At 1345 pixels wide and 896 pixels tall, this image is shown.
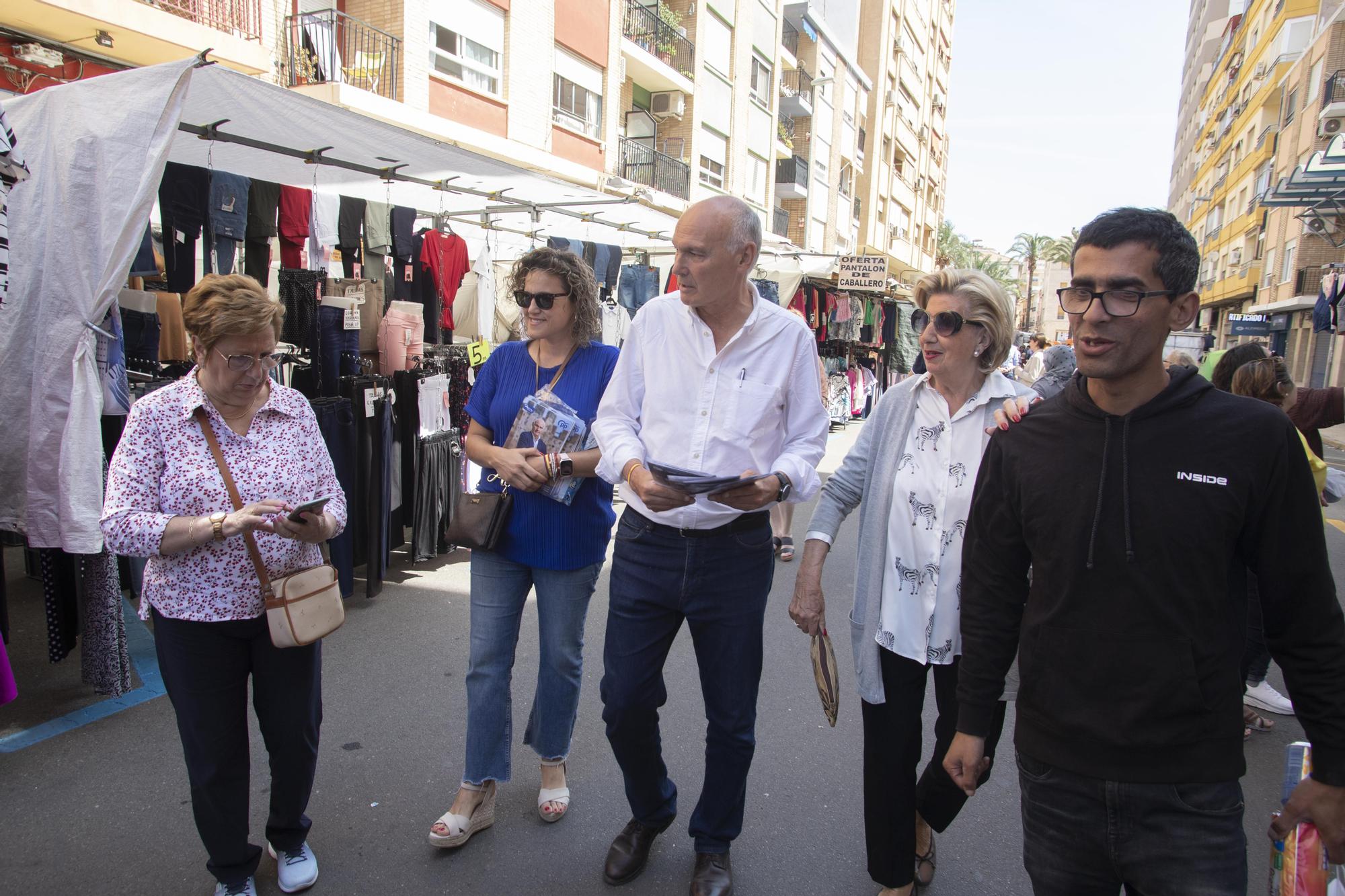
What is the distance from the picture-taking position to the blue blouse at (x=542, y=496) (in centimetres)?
296

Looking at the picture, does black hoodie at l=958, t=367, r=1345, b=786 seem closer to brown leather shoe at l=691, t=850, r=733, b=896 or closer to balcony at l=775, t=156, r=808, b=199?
brown leather shoe at l=691, t=850, r=733, b=896

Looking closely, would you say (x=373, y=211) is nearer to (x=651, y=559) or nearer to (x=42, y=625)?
(x=42, y=625)

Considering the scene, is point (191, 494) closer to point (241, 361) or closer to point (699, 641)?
point (241, 361)

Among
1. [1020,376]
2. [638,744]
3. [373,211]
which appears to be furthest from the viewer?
[1020,376]

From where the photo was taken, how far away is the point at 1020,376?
18.0 metres

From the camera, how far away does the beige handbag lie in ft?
7.93

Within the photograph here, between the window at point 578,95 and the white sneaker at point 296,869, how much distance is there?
1766cm

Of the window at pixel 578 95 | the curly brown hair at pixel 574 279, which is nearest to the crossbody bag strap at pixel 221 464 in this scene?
the curly brown hair at pixel 574 279

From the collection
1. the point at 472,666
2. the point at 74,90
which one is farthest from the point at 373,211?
the point at 472,666

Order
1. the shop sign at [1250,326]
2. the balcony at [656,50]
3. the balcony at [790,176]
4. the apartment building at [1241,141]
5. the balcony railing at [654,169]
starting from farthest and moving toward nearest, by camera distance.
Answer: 1. the shop sign at [1250,326]
2. the apartment building at [1241,141]
3. the balcony at [790,176]
4. the balcony railing at [654,169]
5. the balcony at [656,50]

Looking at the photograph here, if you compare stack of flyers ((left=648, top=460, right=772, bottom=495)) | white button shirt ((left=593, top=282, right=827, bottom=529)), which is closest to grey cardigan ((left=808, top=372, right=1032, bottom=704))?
white button shirt ((left=593, top=282, right=827, bottom=529))

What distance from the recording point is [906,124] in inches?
1891

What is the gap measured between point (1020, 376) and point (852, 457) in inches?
664

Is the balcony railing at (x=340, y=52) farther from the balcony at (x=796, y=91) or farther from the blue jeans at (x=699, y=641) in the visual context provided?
the balcony at (x=796, y=91)
